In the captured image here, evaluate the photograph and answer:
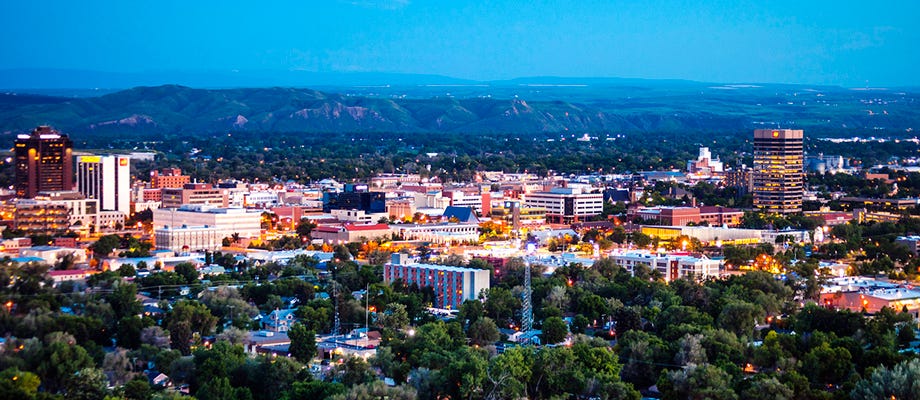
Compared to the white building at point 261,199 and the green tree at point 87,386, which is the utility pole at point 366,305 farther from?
the white building at point 261,199

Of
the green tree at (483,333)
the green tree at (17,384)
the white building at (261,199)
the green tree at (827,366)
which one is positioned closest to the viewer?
the green tree at (17,384)

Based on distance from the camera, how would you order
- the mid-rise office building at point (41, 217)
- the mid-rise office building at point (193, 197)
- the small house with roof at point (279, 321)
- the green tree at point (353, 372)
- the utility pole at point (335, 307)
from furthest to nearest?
1. the mid-rise office building at point (193, 197)
2. the mid-rise office building at point (41, 217)
3. the small house with roof at point (279, 321)
4. the utility pole at point (335, 307)
5. the green tree at point (353, 372)

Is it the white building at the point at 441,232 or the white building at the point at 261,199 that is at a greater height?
the white building at the point at 261,199

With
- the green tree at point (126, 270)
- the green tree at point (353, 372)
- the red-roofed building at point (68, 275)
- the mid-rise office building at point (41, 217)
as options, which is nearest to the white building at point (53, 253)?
the red-roofed building at point (68, 275)

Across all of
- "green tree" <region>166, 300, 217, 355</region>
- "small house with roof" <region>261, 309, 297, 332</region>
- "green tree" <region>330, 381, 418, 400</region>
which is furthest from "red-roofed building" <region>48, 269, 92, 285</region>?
"green tree" <region>330, 381, 418, 400</region>

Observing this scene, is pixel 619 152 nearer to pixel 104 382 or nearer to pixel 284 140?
pixel 284 140

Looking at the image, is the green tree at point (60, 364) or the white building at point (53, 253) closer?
the green tree at point (60, 364)

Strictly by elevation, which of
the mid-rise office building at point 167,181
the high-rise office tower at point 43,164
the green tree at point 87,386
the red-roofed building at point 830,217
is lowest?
the green tree at point 87,386

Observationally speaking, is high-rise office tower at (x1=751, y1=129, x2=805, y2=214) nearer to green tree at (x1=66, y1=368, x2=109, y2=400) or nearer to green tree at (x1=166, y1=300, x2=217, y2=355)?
green tree at (x1=166, y1=300, x2=217, y2=355)
